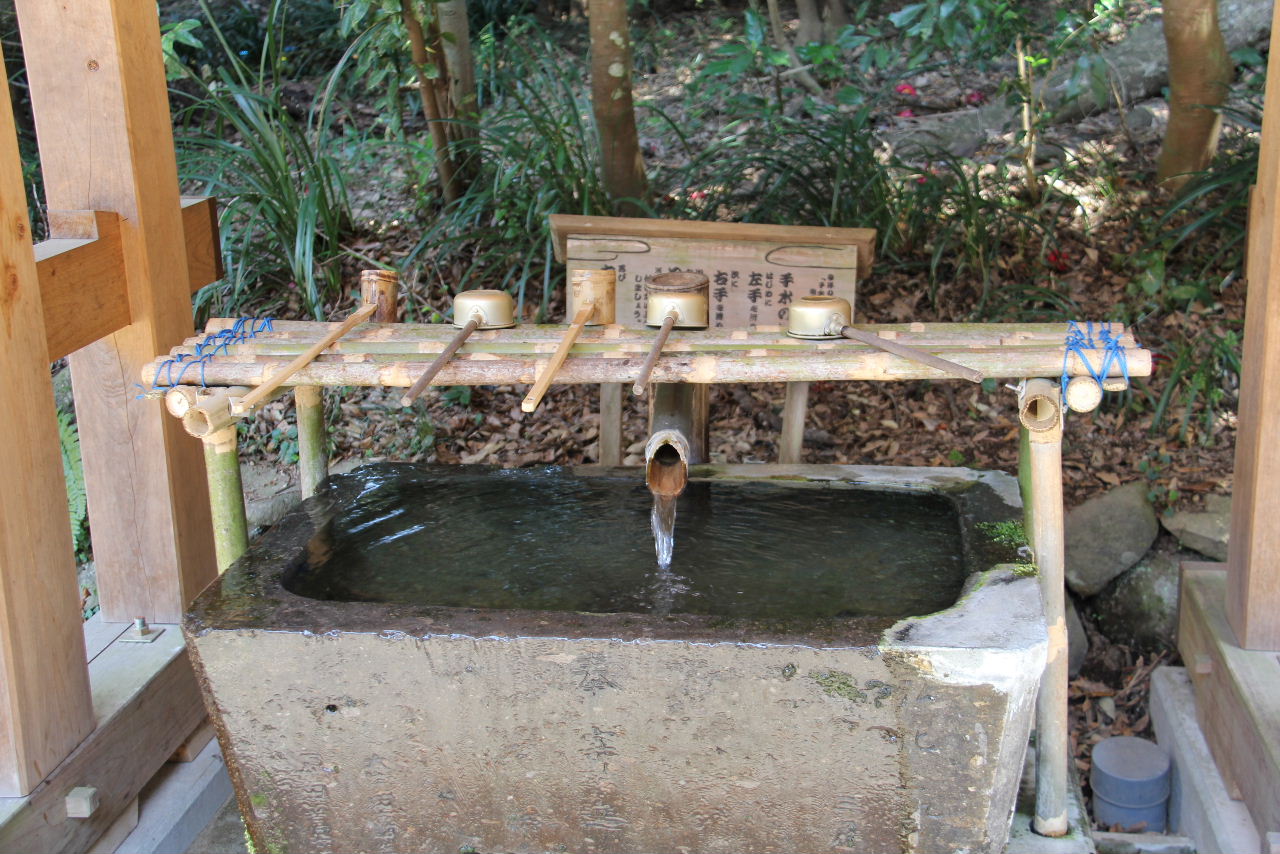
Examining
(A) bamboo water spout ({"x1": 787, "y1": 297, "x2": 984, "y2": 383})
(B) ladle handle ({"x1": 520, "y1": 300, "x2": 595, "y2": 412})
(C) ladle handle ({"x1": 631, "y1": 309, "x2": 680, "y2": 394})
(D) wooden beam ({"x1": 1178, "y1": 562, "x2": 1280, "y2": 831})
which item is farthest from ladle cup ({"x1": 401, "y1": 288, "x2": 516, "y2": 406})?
(D) wooden beam ({"x1": 1178, "y1": 562, "x2": 1280, "y2": 831})

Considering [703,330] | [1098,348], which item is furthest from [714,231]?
[1098,348]

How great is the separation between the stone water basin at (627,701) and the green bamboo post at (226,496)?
0.13 m

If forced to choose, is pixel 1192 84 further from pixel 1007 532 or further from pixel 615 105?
pixel 1007 532

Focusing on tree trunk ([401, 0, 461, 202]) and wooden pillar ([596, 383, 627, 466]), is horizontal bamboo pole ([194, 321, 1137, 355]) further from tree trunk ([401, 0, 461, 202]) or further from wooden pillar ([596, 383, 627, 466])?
tree trunk ([401, 0, 461, 202])

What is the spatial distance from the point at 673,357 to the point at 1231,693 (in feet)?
5.48

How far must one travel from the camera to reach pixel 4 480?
213 cm

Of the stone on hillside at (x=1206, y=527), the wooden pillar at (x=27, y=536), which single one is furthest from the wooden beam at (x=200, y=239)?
the stone on hillside at (x=1206, y=527)

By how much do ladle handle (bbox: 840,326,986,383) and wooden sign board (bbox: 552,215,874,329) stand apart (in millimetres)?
1021

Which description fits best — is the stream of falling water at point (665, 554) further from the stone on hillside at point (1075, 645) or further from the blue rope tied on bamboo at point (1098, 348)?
the stone on hillside at point (1075, 645)

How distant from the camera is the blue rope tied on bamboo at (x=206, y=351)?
2453 mm

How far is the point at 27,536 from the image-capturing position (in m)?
2.20

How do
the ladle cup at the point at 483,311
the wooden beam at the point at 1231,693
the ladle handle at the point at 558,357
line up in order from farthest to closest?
the ladle cup at the point at 483,311 < the wooden beam at the point at 1231,693 < the ladle handle at the point at 558,357

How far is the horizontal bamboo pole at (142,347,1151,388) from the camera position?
7.74ft

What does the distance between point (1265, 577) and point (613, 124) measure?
9.26 ft
